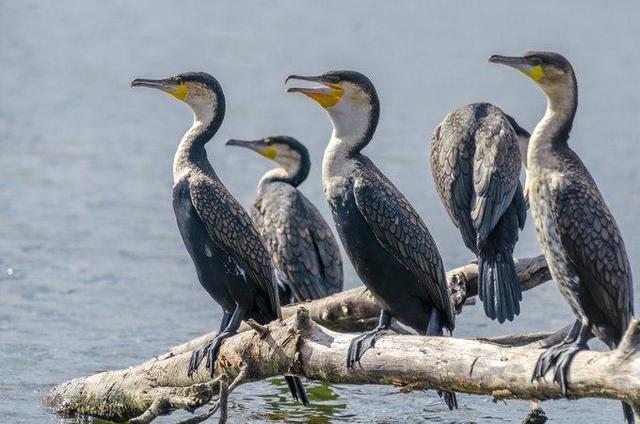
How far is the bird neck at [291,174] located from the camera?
10734 millimetres

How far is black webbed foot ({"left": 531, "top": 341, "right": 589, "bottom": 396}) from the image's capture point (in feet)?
18.5

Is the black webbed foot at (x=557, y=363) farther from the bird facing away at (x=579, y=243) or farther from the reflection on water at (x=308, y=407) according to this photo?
the reflection on water at (x=308, y=407)

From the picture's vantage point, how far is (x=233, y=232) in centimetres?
739

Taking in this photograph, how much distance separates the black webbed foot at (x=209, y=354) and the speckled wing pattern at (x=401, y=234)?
3.06 feet

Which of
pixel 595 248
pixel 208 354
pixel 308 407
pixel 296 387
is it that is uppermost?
pixel 595 248

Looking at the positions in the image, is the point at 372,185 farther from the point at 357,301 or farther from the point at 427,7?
the point at 427,7

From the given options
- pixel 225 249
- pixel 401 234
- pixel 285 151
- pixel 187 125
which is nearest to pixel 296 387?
pixel 225 249

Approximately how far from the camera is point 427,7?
2153cm

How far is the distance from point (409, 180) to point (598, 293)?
8.39 meters

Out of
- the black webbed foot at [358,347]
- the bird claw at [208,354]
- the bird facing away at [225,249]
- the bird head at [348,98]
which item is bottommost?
the bird claw at [208,354]

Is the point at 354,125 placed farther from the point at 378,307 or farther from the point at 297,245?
the point at 297,245

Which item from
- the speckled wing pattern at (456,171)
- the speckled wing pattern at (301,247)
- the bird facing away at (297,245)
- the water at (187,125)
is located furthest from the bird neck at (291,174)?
the speckled wing pattern at (456,171)

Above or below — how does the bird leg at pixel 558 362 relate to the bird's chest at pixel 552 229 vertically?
below

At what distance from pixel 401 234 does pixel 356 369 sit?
99cm
